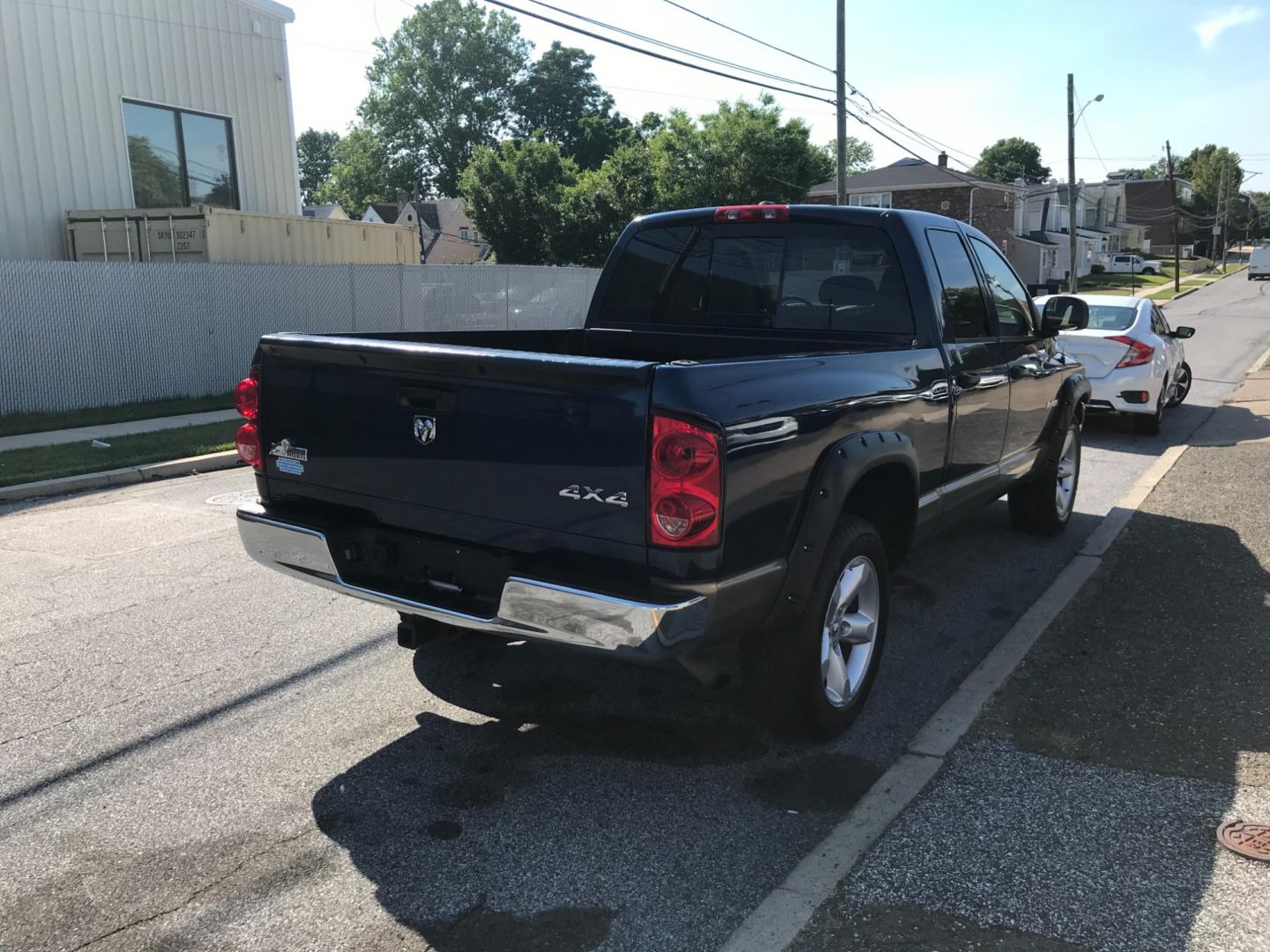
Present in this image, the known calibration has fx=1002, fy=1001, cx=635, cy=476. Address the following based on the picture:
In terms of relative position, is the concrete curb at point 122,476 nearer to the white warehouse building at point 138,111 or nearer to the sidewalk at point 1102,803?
the white warehouse building at point 138,111

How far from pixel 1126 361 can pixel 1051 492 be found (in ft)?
17.5

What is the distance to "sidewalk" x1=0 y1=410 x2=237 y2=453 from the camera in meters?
11.0

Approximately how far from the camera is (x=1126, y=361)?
11117 millimetres

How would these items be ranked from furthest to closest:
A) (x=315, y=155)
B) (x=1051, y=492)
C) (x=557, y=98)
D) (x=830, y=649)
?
(x=315, y=155) → (x=557, y=98) → (x=1051, y=492) → (x=830, y=649)

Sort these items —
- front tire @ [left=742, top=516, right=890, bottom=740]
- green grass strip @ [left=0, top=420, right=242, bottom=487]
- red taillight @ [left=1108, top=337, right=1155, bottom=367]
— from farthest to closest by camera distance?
1. red taillight @ [left=1108, top=337, right=1155, bottom=367]
2. green grass strip @ [left=0, top=420, right=242, bottom=487]
3. front tire @ [left=742, top=516, right=890, bottom=740]

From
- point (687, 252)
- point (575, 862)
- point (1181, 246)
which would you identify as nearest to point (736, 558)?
point (575, 862)

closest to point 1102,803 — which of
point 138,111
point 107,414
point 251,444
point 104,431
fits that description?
point 251,444

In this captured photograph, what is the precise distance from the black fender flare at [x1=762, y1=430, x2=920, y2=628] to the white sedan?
823 centimetres

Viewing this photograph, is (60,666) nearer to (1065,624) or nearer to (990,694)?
(990,694)

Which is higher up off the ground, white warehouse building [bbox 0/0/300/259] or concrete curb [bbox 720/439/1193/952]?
white warehouse building [bbox 0/0/300/259]

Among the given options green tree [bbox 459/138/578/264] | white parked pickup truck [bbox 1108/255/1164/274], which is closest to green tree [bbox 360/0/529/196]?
green tree [bbox 459/138/578/264]

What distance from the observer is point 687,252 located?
16.5 feet

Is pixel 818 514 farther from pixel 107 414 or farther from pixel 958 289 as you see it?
pixel 107 414

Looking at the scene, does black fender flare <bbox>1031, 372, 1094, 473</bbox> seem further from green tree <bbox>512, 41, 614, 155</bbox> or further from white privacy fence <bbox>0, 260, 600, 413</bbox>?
green tree <bbox>512, 41, 614, 155</bbox>
